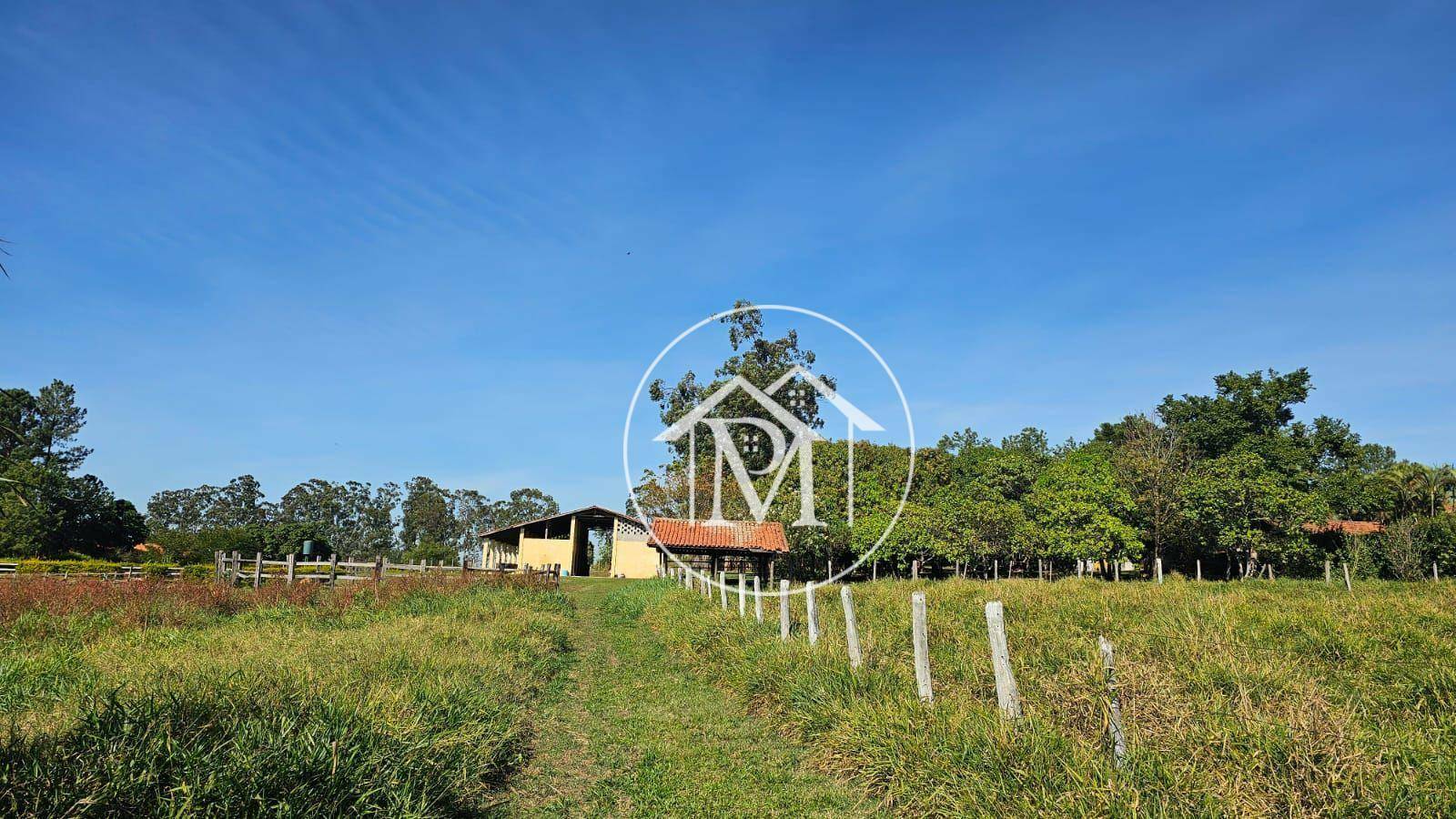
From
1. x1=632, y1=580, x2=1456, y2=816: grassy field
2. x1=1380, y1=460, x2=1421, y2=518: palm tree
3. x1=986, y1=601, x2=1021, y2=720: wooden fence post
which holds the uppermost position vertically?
x1=1380, y1=460, x2=1421, y2=518: palm tree

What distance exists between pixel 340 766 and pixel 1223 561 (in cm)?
5210

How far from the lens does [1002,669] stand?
5930mm

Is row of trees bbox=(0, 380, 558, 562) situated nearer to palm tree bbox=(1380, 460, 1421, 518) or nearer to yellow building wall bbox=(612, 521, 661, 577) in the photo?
yellow building wall bbox=(612, 521, 661, 577)

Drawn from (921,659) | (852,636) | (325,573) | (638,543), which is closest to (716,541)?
(325,573)

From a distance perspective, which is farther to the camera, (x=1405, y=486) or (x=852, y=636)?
(x=1405, y=486)

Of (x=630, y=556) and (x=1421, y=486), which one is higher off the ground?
(x=1421, y=486)

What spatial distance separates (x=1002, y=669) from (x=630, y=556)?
140 feet

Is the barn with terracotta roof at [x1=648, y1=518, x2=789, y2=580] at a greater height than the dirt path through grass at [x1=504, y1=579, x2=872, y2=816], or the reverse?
the barn with terracotta roof at [x1=648, y1=518, x2=789, y2=580]

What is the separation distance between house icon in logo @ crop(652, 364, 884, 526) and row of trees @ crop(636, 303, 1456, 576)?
2.16ft

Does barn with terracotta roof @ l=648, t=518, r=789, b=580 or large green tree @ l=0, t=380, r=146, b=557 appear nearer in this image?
barn with terracotta roof @ l=648, t=518, r=789, b=580

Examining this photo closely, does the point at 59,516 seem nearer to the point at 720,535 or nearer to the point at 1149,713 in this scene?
the point at 720,535

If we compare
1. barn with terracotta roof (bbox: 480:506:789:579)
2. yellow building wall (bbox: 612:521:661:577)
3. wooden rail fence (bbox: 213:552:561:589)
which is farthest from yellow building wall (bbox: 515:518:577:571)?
wooden rail fence (bbox: 213:552:561:589)

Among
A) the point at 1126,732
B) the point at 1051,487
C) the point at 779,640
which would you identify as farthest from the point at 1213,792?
the point at 1051,487

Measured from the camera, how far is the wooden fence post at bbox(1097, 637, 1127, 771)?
496 centimetres
